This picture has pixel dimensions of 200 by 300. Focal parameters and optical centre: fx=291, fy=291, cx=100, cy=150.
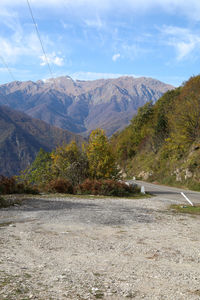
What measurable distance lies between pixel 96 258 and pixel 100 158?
17950 millimetres

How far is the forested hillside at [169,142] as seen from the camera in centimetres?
3566

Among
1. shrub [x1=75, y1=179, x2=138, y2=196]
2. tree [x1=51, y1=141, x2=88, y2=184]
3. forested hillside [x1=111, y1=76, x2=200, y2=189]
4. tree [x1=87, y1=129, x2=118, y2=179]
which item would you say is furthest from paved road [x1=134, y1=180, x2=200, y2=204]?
tree [x1=51, y1=141, x2=88, y2=184]

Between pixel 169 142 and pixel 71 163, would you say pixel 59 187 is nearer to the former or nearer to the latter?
pixel 71 163

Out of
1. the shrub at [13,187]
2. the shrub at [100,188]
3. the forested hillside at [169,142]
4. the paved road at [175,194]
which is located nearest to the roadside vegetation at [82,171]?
the shrub at [100,188]

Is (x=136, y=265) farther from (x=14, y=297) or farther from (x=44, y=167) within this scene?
(x=44, y=167)

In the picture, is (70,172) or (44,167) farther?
(44,167)

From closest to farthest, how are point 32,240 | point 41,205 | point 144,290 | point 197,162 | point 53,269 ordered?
point 144,290
point 53,269
point 32,240
point 41,205
point 197,162

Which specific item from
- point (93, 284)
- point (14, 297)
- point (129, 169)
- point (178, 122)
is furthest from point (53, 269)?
point (129, 169)

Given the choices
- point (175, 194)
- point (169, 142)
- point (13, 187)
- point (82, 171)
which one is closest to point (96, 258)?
point (13, 187)

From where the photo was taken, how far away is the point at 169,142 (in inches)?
1603

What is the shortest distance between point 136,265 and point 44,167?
19.7 meters

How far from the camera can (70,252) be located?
235 inches

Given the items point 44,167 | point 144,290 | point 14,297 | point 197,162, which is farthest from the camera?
point 197,162

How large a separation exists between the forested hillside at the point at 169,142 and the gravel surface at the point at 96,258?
935 inches
